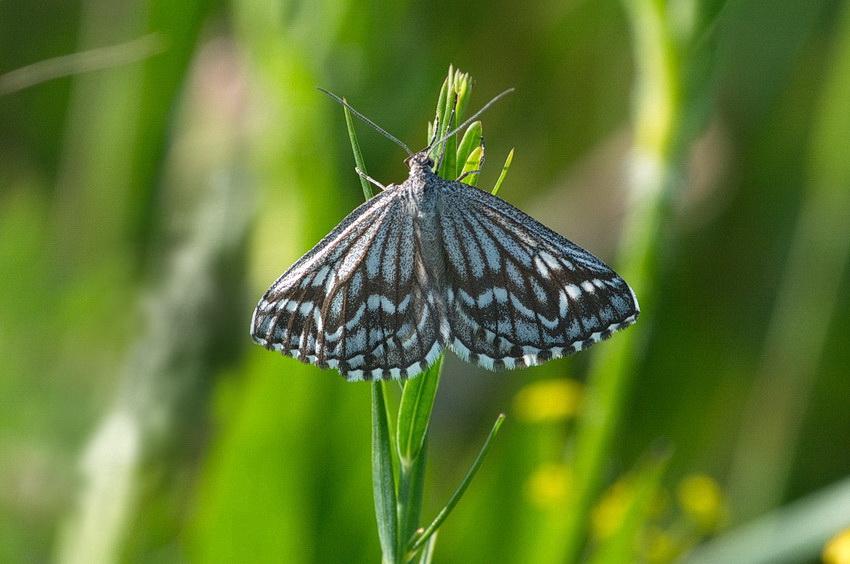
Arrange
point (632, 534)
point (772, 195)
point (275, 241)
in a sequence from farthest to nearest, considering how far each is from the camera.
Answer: point (772, 195) → point (275, 241) → point (632, 534)

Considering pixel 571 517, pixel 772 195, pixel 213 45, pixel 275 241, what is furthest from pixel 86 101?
pixel 772 195

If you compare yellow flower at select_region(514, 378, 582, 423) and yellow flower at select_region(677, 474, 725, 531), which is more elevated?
yellow flower at select_region(514, 378, 582, 423)

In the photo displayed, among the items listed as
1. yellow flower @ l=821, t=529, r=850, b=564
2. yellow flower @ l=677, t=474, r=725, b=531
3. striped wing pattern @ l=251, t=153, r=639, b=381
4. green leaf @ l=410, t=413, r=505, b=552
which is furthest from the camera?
Result: yellow flower @ l=677, t=474, r=725, b=531

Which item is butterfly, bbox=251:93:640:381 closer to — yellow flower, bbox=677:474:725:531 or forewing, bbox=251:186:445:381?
forewing, bbox=251:186:445:381

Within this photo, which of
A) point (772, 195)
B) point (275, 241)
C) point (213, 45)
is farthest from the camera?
point (772, 195)

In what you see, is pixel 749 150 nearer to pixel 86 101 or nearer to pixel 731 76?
pixel 731 76

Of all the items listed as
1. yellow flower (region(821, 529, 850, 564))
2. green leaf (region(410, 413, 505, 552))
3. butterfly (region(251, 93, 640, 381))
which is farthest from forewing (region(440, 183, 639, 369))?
yellow flower (region(821, 529, 850, 564))
